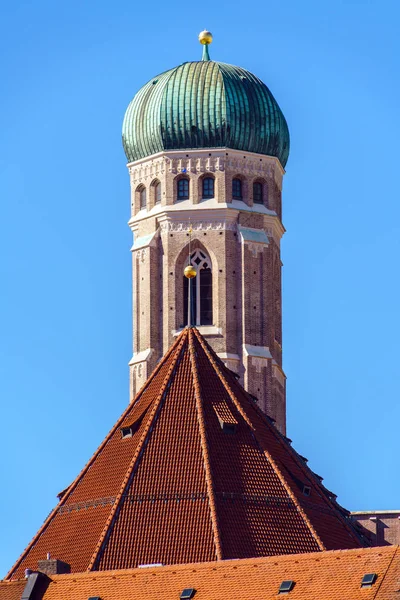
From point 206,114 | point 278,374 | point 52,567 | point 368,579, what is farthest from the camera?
point 206,114

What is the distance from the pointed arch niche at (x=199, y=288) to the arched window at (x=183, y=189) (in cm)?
185

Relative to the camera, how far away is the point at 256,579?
64.2 m

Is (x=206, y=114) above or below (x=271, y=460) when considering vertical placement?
above

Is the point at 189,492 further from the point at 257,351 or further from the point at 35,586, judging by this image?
the point at 257,351

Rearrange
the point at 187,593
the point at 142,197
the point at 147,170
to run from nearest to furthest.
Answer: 1. the point at 187,593
2. the point at 147,170
3. the point at 142,197

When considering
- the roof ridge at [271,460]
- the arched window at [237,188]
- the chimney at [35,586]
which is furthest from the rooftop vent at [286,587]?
the arched window at [237,188]

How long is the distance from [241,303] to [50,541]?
1244 inches

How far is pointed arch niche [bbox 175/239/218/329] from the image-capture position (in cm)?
10438

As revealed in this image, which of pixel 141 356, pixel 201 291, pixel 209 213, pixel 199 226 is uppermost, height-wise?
pixel 209 213

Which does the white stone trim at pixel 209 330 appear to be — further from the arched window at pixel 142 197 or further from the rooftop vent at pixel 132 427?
the rooftop vent at pixel 132 427

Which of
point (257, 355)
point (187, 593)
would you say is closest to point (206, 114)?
point (257, 355)

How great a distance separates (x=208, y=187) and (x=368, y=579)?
44999 mm

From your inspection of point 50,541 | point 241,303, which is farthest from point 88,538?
point 241,303

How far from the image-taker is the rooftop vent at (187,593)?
64312mm
